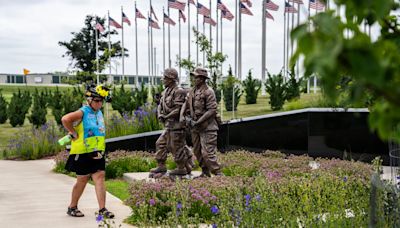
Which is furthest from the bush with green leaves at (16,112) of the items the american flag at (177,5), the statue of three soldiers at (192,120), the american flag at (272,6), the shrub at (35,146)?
the statue of three soldiers at (192,120)

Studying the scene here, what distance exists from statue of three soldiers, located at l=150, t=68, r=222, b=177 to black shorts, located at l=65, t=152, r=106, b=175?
7.83 feet

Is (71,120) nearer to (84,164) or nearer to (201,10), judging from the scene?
(84,164)

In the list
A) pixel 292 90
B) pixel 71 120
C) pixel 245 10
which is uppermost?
pixel 245 10

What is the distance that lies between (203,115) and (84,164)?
2569 mm

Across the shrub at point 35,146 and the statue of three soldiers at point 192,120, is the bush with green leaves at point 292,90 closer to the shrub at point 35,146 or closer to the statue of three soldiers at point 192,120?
the shrub at point 35,146

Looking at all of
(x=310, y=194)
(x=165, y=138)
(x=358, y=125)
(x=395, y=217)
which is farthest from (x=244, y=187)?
(x=358, y=125)

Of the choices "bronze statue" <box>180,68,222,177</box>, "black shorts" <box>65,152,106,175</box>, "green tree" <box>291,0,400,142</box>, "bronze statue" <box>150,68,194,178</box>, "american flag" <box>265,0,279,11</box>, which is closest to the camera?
"green tree" <box>291,0,400,142</box>

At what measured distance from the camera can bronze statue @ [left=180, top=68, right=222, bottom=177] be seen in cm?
924

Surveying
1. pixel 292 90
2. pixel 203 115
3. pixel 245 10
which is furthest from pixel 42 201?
pixel 245 10

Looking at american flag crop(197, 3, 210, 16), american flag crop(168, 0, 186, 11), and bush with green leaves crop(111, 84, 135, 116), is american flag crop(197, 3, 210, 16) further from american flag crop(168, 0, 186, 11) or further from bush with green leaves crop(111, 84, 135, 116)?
bush with green leaves crop(111, 84, 135, 116)

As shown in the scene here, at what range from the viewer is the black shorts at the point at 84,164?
286 inches

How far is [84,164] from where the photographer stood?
7297 mm

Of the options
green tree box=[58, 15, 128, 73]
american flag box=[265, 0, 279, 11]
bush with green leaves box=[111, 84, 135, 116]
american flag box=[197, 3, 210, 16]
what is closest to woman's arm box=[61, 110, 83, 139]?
bush with green leaves box=[111, 84, 135, 116]

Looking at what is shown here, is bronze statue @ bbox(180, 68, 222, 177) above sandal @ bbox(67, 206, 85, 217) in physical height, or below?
above
